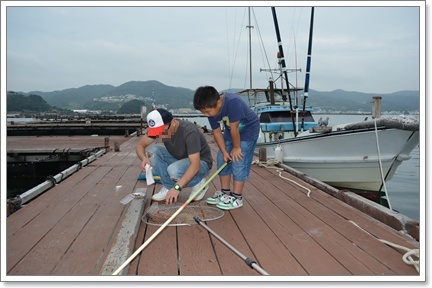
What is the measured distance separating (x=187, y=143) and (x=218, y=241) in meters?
1.10

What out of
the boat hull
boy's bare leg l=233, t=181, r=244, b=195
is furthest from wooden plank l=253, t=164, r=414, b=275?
the boat hull

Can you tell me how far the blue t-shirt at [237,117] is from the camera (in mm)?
3536

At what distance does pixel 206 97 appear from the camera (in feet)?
11.0

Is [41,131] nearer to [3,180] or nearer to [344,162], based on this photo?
[344,162]

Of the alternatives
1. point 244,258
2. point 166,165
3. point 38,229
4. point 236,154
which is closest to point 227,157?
point 236,154

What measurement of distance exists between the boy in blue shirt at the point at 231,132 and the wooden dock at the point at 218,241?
297mm

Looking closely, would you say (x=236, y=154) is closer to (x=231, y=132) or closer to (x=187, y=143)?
(x=231, y=132)

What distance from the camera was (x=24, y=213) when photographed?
364 cm

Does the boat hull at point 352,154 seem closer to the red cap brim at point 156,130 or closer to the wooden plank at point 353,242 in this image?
the wooden plank at point 353,242

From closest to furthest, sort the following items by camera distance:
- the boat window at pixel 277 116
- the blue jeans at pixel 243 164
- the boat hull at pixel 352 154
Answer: the blue jeans at pixel 243 164 → the boat hull at pixel 352 154 → the boat window at pixel 277 116

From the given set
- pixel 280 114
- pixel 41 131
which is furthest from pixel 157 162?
pixel 41 131

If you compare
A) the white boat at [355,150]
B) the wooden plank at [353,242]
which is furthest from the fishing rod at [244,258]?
the white boat at [355,150]
